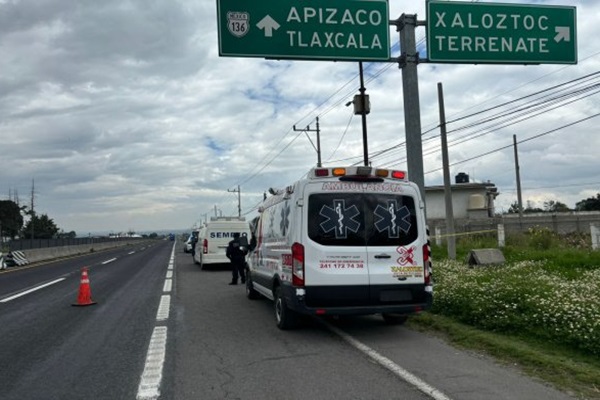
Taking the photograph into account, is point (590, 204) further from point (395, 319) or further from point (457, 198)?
point (395, 319)

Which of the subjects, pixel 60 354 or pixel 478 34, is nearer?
pixel 60 354

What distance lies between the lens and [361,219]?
26.7 ft

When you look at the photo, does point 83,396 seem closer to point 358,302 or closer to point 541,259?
point 358,302

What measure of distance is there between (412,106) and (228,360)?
269 inches

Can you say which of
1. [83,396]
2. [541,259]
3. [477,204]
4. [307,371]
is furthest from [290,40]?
[477,204]

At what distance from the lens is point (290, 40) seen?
10.2 m

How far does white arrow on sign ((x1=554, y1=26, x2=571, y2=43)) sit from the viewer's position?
36.3 ft

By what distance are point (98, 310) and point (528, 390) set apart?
8.87 m

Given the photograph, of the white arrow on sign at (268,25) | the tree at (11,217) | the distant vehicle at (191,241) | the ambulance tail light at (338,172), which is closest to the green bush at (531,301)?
the ambulance tail light at (338,172)

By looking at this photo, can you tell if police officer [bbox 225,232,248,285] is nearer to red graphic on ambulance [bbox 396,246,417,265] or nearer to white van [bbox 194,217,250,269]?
white van [bbox 194,217,250,269]

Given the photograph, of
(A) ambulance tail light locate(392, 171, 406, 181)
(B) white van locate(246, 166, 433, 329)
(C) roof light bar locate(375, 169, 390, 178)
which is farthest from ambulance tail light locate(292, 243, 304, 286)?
(A) ambulance tail light locate(392, 171, 406, 181)

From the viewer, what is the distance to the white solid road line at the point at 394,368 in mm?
5277

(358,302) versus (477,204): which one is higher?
(477,204)

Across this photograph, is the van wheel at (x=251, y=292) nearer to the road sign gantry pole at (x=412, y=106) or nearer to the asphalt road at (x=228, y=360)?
the asphalt road at (x=228, y=360)
